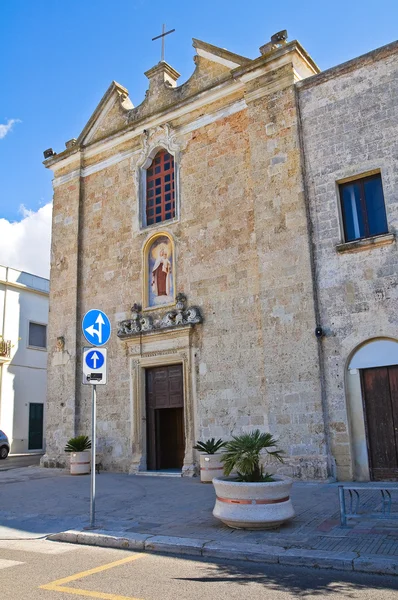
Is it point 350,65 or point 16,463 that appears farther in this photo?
point 16,463

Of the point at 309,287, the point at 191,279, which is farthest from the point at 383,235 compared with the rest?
the point at 191,279

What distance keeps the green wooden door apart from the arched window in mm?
15223

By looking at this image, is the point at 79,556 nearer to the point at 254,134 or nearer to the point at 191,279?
the point at 191,279

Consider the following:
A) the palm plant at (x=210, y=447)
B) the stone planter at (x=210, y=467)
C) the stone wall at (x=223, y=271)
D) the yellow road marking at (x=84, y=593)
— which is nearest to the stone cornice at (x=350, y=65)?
the stone wall at (x=223, y=271)

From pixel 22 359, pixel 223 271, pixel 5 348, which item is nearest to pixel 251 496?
pixel 223 271

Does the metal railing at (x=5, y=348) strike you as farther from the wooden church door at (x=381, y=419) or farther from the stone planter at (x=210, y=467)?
the wooden church door at (x=381, y=419)

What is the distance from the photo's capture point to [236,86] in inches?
572

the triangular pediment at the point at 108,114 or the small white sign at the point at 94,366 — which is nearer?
the small white sign at the point at 94,366

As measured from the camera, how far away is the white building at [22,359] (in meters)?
25.7

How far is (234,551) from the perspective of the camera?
231 inches

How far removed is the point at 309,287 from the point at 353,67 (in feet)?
17.2

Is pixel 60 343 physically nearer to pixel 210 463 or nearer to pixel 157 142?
pixel 157 142

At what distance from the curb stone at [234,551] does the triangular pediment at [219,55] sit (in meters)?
12.2

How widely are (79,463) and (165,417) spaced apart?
2.64 m
